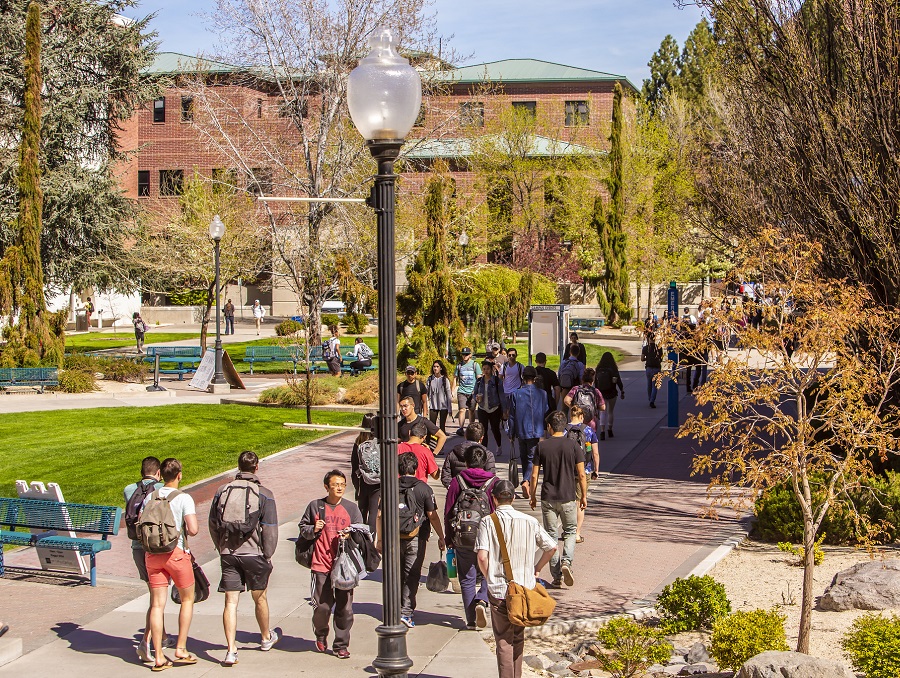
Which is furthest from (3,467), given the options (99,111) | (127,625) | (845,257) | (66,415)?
(99,111)

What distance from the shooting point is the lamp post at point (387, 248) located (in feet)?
19.8

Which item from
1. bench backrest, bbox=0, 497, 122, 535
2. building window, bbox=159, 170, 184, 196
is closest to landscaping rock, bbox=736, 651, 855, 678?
bench backrest, bbox=0, 497, 122, 535

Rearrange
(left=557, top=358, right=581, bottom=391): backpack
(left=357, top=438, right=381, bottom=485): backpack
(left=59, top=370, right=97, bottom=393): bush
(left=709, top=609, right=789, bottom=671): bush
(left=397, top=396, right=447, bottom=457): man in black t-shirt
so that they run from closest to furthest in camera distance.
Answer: (left=709, top=609, right=789, bottom=671): bush → (left=357, top=438, right=381, bottom=485): backpack → (left=397, top=396, right=447, bottom=457): man in black t-shirt → (left=557, top=358, right=581, bottom=391): backpack → (left=59, top=370, right=97, bottom=393): bush

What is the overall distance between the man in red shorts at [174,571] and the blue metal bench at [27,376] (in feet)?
65.3

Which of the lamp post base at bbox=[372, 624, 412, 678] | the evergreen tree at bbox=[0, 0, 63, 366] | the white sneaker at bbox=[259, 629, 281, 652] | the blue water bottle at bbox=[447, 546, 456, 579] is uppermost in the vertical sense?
the evergreen tree at bbox=[0, 0, 63, 366]

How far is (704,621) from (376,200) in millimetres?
5193

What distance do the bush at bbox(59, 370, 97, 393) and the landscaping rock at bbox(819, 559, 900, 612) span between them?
69.9 feet

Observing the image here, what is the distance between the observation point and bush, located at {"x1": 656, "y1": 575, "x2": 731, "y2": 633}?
8961mm

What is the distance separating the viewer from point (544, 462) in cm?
1013

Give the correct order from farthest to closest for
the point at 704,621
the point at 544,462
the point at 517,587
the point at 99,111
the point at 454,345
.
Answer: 1. the point at 99,111
2. the point at 454,345
3. the point at 544,462
4. the point at 704,621
5. the point at 517,587

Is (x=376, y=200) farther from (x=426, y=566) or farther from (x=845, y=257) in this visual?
(x=845, y=257)

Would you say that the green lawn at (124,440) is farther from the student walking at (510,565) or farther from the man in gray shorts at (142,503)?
the student walking at (510,565)

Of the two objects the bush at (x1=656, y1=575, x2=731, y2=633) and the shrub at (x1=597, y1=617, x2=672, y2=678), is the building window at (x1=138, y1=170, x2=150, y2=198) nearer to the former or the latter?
the bush at (x1=656, y1=575, x2=731, y2=633)

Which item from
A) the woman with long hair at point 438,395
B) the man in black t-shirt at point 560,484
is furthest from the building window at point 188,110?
the man in black t-shirt at point 560,484
